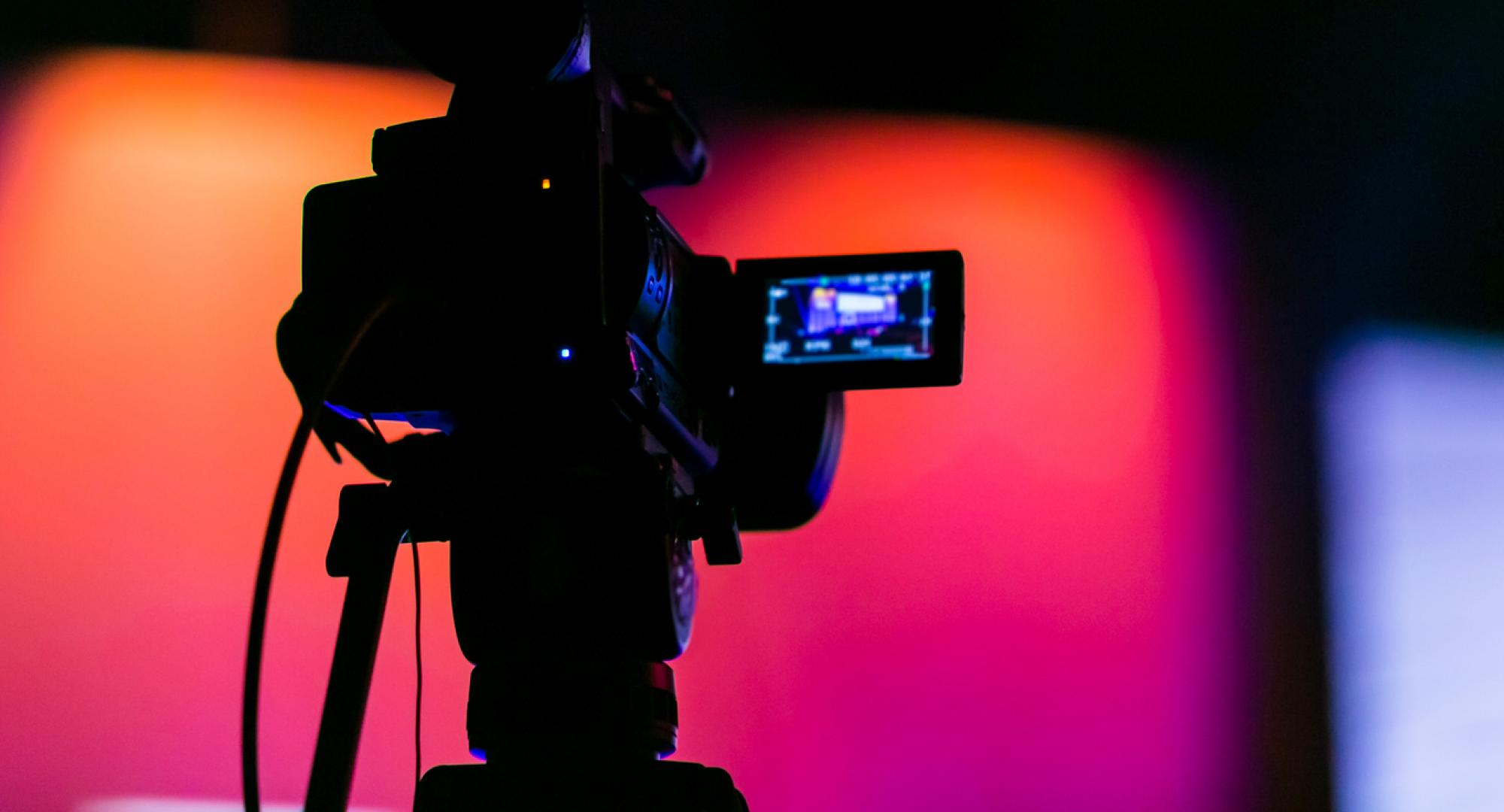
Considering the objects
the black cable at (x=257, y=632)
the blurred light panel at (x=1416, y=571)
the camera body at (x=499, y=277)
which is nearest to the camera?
the black cable at (x=257, y=632)

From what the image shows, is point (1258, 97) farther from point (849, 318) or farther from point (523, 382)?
point (523, 382)

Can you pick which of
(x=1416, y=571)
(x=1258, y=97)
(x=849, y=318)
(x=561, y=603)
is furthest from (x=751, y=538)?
(x=1258, y=97)

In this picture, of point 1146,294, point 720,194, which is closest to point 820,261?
point 720,194

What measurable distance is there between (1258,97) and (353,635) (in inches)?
68.7

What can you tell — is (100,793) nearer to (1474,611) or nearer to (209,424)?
(209,424)

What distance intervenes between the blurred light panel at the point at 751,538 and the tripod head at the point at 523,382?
0.85 m

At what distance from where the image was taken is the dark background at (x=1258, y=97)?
1633 millimetres

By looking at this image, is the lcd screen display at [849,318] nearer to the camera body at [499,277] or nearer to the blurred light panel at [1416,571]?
the camera body at [499,277]

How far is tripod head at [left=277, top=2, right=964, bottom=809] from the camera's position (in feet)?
1.97

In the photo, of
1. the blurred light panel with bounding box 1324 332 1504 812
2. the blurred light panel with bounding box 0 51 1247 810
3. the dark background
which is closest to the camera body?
the blurred light panel with bounding box 0 51 1247 810

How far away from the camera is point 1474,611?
1.61m

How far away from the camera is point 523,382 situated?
2.01 feet

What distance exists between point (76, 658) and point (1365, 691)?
1.82 metres

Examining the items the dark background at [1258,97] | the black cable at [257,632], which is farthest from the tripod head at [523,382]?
the dark background at [1258,97]
